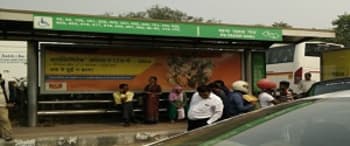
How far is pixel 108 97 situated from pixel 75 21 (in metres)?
3.48

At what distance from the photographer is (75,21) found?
14.5 metres

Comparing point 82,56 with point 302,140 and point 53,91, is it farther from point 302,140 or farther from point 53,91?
point 302,140

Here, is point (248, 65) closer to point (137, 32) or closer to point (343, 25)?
point (137, 32)

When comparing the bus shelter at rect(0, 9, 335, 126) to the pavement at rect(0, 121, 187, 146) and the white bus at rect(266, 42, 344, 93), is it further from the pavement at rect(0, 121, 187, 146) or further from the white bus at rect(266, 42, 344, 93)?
the white bus at rect(266, 42, 344, 93)

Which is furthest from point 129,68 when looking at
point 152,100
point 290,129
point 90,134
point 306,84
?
point 290,129

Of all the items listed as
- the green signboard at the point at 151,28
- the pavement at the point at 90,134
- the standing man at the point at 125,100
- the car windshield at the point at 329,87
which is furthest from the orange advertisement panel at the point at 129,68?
the car windshield at the point at 329,87

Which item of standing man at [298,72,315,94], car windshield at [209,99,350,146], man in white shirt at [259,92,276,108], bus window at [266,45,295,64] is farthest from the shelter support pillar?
car windshield at [209,99,350,146]

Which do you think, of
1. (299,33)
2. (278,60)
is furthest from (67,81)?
(278,60)

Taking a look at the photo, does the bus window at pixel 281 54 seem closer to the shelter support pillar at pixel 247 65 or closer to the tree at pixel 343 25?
the shelter support pillar at pixel 247 65

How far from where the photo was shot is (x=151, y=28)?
15.5m

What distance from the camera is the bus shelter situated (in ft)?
48.9

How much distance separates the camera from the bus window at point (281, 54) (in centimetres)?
2642

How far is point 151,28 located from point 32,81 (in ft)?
10.1

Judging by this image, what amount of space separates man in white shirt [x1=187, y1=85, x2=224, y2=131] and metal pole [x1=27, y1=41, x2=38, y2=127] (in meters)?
6.63
